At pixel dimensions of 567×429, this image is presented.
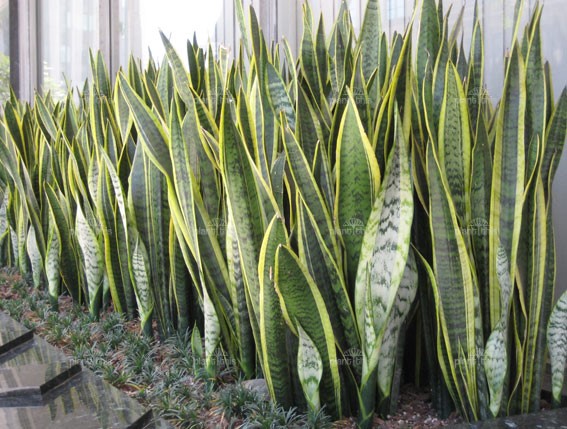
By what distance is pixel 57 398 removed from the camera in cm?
100

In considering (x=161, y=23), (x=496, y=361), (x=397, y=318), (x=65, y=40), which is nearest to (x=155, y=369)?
(x=397, y=318)

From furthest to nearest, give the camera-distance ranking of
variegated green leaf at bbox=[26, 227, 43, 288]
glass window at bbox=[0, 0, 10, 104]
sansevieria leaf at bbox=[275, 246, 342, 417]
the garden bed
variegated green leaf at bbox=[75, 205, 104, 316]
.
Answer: glass window at bbox=[0, 0, 10, 104]
variegated green leaf at bbox=[26, 227, 43, 288]
variegated green leaf at bbox=[75, 205, 104, 316]
the garden bed
sansevieria leaf at bbox=[275, 246, 342, 417]

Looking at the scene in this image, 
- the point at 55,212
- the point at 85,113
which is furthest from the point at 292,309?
the point at 85,113

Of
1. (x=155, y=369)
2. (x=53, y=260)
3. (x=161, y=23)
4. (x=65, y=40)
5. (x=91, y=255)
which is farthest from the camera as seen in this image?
(x=65, y=40)

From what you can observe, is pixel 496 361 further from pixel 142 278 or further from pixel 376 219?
pixel 142 278

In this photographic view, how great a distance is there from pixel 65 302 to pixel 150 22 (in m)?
2.14

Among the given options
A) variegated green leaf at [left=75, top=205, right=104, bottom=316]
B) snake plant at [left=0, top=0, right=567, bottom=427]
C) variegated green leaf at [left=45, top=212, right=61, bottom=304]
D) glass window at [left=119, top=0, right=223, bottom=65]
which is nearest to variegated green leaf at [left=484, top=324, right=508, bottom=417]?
snake plant at [left=0, top=0, right=567, bottom=427]

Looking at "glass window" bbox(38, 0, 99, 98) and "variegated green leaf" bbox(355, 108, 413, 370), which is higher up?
"glass window" bbox(38, 0, 99, 98)

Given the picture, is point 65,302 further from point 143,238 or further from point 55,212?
point 143,238

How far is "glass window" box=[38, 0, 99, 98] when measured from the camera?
380 centimetres

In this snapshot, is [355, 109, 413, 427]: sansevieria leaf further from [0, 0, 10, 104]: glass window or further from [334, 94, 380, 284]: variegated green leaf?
[0, 0, 10, 104]: glass window

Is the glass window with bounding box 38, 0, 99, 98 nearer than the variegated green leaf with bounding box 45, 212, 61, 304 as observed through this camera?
No

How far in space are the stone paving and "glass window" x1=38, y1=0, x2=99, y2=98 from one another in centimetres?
299

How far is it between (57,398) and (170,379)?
0.20 metres
